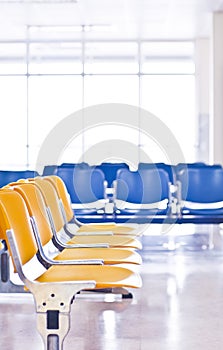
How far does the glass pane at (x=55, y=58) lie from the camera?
38.3 ft

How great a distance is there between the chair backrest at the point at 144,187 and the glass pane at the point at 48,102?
539 centimetres

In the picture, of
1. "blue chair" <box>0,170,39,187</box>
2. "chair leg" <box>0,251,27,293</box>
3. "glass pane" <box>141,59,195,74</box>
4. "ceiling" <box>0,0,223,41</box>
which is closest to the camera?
"chair leg" <box>0,251,27,293</box>

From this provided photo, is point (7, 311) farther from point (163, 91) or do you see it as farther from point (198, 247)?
point (163, 91)

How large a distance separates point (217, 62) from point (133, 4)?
1.50 m

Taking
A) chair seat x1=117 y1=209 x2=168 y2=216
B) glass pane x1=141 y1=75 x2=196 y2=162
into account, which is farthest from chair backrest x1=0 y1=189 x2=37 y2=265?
glass pane x1=141 y1=75 x2=196 y2=162

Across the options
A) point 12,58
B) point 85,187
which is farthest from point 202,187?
point 12,58

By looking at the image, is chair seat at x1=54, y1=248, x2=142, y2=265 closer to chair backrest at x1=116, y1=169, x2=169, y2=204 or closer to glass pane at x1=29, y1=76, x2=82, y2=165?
chair backrest at x1=116, y1=169, x2=169, y2=204

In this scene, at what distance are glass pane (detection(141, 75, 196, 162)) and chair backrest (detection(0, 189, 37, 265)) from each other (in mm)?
8876

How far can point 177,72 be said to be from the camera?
38.7 ft

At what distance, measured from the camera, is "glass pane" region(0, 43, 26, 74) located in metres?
11.7

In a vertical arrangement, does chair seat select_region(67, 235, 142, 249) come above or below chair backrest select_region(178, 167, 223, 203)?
below

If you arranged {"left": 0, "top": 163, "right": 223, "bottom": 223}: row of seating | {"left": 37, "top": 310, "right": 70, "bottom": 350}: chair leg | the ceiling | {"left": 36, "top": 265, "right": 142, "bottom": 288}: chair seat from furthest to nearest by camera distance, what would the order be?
the ceiling → {"left": 0, "top": 163, "right": 223, "bottom": 223}: row of seating → {"left": 36, "top": 265, "right": 142, "bottom": 288}: chair seat → {"left": 37, "top": 310, "right": 70, "bottom": 350}: chair leg

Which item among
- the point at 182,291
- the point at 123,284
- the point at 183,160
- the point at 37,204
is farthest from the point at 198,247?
the point at 183,160

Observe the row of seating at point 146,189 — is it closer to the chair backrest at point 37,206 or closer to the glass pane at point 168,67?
the chair backrest at point 37,206
